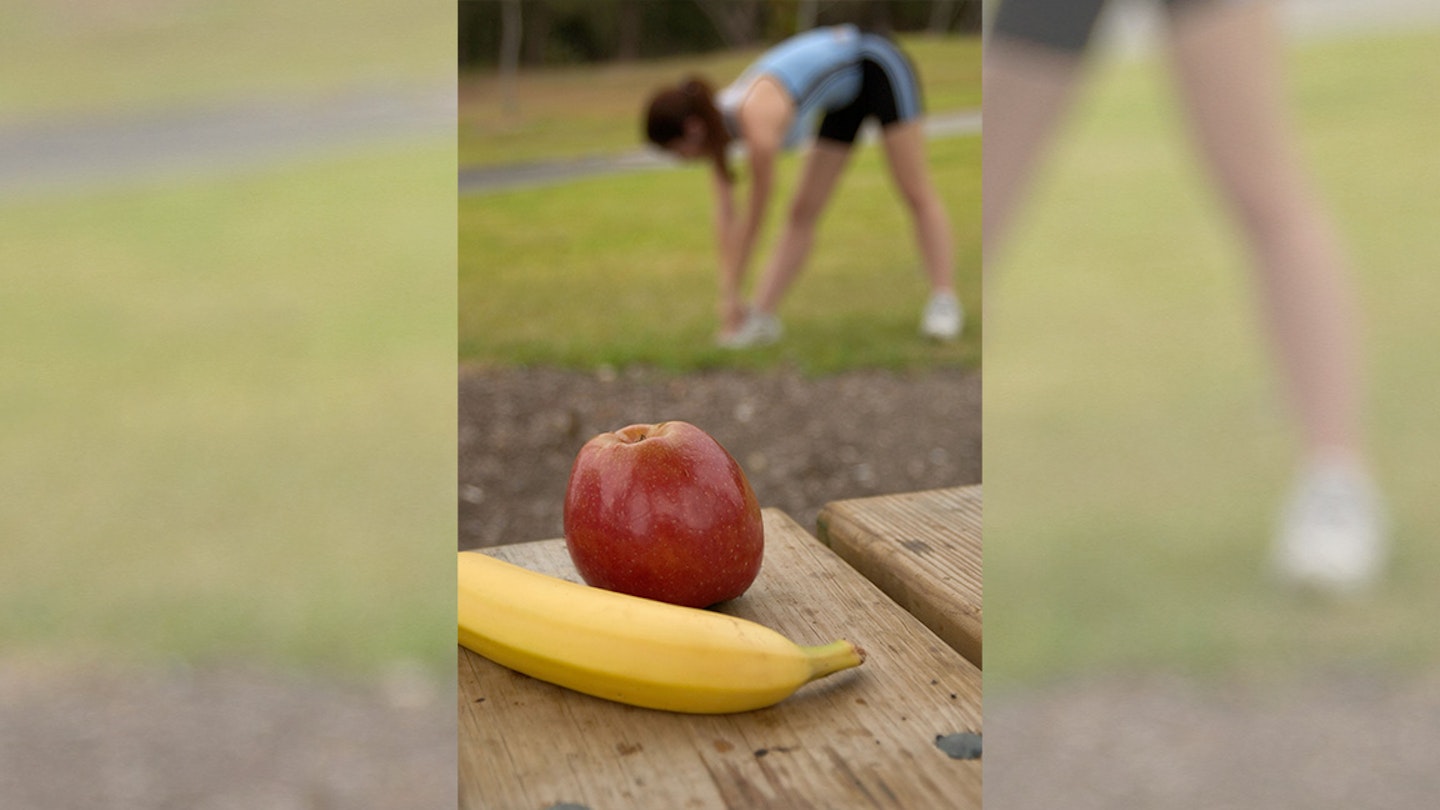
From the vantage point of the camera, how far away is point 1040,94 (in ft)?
1.83

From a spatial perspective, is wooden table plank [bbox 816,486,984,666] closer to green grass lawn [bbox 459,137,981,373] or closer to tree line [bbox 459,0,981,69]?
green grass lawn [bbox 459,137,981,373]

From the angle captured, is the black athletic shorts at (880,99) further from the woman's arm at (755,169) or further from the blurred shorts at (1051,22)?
the blurred shorts at (1051,22)

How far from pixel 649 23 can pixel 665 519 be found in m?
10.5

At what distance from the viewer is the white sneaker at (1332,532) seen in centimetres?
55

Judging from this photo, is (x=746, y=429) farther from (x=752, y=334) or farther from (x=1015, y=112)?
(x=1015, y=112)

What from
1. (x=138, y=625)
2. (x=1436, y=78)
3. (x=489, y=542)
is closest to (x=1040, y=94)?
(x=1436, y=78)

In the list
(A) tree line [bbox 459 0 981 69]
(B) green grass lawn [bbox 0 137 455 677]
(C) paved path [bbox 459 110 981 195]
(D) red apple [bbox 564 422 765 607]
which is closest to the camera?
(B) green grass lawn [bbox 0 137 455 677]

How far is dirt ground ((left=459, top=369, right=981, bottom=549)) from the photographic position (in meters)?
2.93

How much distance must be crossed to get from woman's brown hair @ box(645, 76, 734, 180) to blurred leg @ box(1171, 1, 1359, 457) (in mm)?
3361

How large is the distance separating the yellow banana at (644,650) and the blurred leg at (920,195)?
10.7 feet

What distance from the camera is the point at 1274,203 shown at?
20.7 inches

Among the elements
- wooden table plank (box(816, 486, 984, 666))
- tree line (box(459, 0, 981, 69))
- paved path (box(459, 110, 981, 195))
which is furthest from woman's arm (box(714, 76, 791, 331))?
tree line (box(459, 0, 981, 69))

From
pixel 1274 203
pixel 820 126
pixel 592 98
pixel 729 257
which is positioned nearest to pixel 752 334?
pixel 729 257

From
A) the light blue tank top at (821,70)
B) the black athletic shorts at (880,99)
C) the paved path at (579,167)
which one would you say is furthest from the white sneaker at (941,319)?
the paved path at (579,167)
